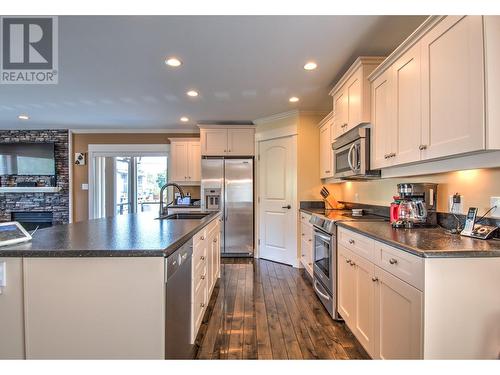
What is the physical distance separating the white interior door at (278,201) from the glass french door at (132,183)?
2.84 m

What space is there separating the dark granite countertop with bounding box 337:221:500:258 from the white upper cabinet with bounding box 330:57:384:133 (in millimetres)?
1112

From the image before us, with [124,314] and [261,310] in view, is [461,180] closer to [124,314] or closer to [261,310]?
[261,310]

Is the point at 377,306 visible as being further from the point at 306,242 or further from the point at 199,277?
the point at 306,242

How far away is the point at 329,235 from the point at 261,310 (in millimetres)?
967

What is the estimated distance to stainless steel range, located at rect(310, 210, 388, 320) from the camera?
228 cm

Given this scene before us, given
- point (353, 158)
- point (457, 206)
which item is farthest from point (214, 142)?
point (457, 206)

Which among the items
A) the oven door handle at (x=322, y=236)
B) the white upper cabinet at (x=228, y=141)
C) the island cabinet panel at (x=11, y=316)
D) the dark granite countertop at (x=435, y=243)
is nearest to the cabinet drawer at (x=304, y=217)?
the oven door handle at (x=322, y=236)

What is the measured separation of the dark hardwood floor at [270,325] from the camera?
1.83 m

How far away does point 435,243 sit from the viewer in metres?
1.31

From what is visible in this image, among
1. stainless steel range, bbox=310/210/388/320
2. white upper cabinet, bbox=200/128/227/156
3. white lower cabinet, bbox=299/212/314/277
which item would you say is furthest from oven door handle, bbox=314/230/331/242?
white upper cabinet, bbox=200/128/227/156
